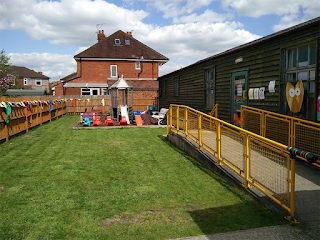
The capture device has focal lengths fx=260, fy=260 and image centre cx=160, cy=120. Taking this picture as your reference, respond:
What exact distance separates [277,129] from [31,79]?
6842 centimetres

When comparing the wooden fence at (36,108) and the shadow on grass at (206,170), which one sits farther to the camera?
the wooden fence at (36,108)

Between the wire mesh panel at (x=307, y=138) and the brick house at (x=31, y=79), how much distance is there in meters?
66.2

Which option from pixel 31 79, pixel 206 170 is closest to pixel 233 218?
pixel 206 170

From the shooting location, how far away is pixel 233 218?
3945 mm

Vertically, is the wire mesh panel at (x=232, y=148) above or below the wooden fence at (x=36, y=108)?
below

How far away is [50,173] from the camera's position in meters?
6.27

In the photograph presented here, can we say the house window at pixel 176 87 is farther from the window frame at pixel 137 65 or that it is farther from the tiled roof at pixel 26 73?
the tiled roof at pixel 26 73

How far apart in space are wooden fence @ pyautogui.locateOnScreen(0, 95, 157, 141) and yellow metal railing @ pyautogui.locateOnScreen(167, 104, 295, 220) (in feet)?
22.6

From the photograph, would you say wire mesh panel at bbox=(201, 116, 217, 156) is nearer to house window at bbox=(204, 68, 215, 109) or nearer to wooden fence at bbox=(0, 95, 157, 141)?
house window at bbox=(204, 68, 215, 109)

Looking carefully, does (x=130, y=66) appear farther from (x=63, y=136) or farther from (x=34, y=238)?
(x=34, y=238)

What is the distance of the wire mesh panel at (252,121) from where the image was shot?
875 cm

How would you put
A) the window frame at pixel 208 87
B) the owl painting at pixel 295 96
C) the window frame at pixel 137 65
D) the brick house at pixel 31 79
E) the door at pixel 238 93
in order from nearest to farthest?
the owl painting at pixel 295 96 < the door at pixel 238 93 < the window frame at pixel 208 87 < the window frame at pixel 137 65 < the brick house at pixel 31 79

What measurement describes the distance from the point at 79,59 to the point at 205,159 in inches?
1234

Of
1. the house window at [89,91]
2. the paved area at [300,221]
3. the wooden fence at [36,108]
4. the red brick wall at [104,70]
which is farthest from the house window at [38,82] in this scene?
the paved area at [300,221]
